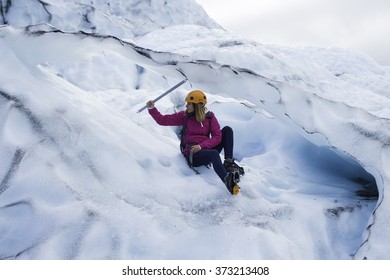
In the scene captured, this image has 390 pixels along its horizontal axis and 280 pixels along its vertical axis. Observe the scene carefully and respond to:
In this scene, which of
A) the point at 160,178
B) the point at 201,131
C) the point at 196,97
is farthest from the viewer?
the point at 201,131

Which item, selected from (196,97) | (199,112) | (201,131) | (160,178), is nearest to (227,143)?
(201,131)

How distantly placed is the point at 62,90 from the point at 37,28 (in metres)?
0.51

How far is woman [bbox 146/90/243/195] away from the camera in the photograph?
3008 millimetres

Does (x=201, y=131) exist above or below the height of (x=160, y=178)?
above

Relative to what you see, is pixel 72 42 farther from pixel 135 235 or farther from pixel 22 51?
pixel 135 235

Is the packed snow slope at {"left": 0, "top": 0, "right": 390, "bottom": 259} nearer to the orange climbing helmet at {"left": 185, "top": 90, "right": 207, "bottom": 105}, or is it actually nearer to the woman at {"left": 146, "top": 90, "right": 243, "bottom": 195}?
the woman at {"left": 146, "top": 90, "right": 243, "bottom": 195}

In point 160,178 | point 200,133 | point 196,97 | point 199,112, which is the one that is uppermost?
point 196,97

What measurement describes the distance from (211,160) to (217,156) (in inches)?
2.5

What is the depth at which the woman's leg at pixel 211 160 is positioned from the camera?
285 cm

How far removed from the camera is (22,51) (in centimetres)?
300

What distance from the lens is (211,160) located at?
115 inches

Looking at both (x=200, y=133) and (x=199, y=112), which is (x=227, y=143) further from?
(x=199, y=112)

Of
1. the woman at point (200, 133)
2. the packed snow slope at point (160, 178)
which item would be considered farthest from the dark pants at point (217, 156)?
the packed snow slope at point (160, 178)

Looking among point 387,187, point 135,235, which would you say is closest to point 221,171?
point 135,235
